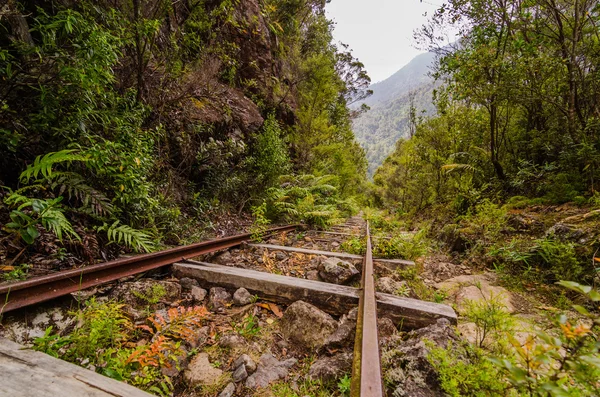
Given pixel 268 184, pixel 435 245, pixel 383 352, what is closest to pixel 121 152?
pixel 383 352

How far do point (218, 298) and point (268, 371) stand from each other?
0.85 m

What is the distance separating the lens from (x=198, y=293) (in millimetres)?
2074

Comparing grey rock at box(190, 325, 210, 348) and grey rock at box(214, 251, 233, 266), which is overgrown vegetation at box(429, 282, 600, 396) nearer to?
grey rock at box(190, 325, 210, 348)

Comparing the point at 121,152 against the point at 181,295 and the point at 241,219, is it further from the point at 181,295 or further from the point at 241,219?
the point at 241,219

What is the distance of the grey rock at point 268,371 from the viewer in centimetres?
127

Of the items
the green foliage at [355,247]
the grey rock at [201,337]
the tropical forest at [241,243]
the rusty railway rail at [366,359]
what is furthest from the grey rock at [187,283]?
the green foliage at [355,247]

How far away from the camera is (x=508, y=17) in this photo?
5.51 m

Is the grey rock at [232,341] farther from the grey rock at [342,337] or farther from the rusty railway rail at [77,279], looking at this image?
the rusty railway rail at [77,279]

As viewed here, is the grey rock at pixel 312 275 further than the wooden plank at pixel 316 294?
Yes

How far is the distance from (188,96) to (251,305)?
422 centimetres

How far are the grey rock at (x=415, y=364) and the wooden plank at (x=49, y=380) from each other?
3.32ft

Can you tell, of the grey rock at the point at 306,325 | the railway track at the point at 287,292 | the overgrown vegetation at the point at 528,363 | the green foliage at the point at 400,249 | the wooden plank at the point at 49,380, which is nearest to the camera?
the overgrown vegetation at the point at 528,363

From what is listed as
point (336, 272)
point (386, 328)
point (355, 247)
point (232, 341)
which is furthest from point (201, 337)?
point (355, 247)

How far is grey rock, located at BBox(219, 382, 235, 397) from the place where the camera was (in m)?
1.20
